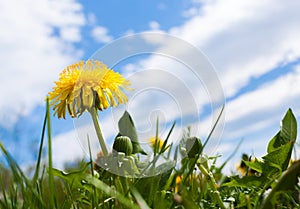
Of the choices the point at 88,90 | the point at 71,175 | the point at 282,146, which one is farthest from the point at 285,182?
the point at 88,90

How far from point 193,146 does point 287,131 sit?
27 cm

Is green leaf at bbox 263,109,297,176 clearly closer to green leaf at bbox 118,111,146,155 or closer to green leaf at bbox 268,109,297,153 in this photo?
green leaf at bbox 268,109,297,153

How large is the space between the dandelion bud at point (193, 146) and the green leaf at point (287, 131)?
0.23 meters

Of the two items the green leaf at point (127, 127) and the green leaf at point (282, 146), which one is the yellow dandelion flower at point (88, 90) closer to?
the green leaf at point (127, 127)

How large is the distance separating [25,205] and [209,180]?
48cm

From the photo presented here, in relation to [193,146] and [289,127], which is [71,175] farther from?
[289,127]

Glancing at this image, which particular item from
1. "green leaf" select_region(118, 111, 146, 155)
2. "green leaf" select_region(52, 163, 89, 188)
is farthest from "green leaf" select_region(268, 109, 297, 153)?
"green leaf" select_region(52, 163, 89, 188)

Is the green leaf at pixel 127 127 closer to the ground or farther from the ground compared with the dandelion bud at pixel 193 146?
farther from the ground

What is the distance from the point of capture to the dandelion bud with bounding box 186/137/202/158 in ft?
3.78

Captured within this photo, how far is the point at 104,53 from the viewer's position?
1.25 m

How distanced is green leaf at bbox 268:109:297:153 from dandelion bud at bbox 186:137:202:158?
23 centimetres

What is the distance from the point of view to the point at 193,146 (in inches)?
45.4

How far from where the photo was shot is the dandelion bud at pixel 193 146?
45.4 inches

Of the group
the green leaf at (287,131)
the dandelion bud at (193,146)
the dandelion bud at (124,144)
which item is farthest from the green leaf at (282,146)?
the dandelion bud at (124,144)
